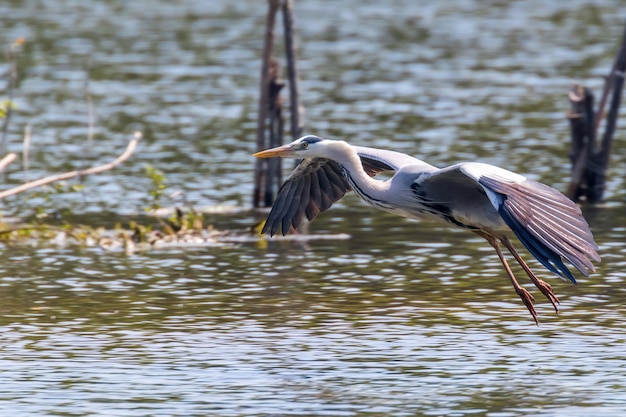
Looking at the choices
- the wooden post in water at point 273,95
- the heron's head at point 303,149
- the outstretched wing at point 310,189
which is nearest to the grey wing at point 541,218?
the heron's head at point 303,149

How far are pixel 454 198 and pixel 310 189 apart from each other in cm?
144

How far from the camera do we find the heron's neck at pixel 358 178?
11.7 metres

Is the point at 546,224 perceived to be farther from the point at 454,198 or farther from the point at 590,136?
the point at 590,136

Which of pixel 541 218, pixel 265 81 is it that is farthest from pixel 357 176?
pixel 265 81

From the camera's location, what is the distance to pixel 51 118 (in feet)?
81.6

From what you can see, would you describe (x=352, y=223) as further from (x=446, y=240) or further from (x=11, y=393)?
(x=11, y=393)

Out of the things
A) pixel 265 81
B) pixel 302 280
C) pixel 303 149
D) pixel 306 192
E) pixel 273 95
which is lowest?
pixel 302 280

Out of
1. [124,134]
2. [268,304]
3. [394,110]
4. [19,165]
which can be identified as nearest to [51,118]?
[124,134]

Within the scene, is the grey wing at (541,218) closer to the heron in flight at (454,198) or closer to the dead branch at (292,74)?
the heron in flight at (454,198)

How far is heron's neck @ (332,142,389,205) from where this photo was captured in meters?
11.7

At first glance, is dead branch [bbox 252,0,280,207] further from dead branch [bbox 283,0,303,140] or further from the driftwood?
the driftwood

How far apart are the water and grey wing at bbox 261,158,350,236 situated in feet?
2.71

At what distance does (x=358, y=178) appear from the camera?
1170 centimetres

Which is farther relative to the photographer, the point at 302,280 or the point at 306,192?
the point at 302,280
